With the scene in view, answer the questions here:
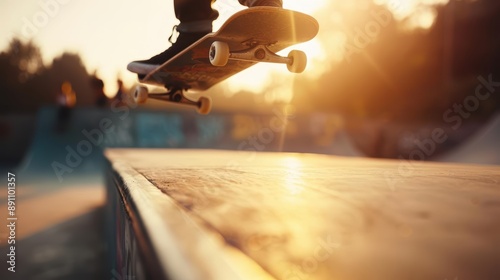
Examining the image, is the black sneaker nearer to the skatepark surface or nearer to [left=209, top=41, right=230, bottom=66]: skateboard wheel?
[left=209, top=41, right=230, bottom=66]: skateboard wheel

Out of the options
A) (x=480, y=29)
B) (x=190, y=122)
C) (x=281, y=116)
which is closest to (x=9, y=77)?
(x=190, y=122)

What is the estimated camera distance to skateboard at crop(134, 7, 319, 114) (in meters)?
2.58

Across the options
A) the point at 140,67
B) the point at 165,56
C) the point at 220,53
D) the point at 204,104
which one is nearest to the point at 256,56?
the point at 220,53

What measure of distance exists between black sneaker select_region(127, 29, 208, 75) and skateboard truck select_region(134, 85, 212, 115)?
1.08 ft

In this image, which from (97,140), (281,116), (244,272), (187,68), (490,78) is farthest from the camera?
(490,78)

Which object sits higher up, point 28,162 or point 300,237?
point 300,237

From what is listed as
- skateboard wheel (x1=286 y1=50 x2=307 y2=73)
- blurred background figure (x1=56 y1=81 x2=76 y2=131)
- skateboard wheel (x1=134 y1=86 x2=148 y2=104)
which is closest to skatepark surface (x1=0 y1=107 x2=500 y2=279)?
blurred background figure (x1=56 y1=81 x2=76 y2=131)

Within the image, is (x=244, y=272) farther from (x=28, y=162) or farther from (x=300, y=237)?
(x=28, y=162)

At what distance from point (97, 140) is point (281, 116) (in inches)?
258

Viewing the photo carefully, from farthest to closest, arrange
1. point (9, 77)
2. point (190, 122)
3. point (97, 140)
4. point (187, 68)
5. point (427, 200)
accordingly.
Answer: point (9, 77) < point (190, 122) < point (97, 140) < point (187, 68) < point (427, 200)

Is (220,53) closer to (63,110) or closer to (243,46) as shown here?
(243,46)

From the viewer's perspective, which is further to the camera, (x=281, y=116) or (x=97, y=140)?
(x=281, y=116)

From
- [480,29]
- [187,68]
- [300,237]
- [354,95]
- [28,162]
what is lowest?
[28,162]

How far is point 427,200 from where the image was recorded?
1.14 metres
